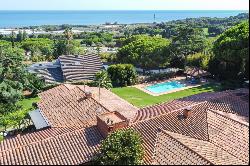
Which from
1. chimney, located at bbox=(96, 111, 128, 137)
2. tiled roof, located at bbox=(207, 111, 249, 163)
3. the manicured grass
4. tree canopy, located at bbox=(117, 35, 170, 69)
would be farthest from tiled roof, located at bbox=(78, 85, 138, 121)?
tree canopy, located at bbox=(117, 35, 170, 69)

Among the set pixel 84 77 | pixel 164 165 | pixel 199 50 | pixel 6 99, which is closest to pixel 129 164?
pixel 164 165

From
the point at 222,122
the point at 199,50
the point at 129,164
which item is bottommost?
the point at 129,164

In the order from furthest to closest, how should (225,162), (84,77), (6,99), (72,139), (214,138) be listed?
(84,77), (6,99), (72,139), (214,138), (225,162)

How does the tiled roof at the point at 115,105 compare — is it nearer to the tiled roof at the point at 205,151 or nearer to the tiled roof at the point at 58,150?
the tiled roof at the point at 58,150

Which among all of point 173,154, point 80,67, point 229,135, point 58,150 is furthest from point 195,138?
point 80,67

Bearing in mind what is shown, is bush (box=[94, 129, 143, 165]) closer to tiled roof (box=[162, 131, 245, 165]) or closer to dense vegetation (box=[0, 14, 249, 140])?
tiled roof (box=[162, 131, 245, 165])

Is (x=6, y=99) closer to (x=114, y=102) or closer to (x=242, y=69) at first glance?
(x=114, y=102)

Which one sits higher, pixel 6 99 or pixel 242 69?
pixel 242 69
